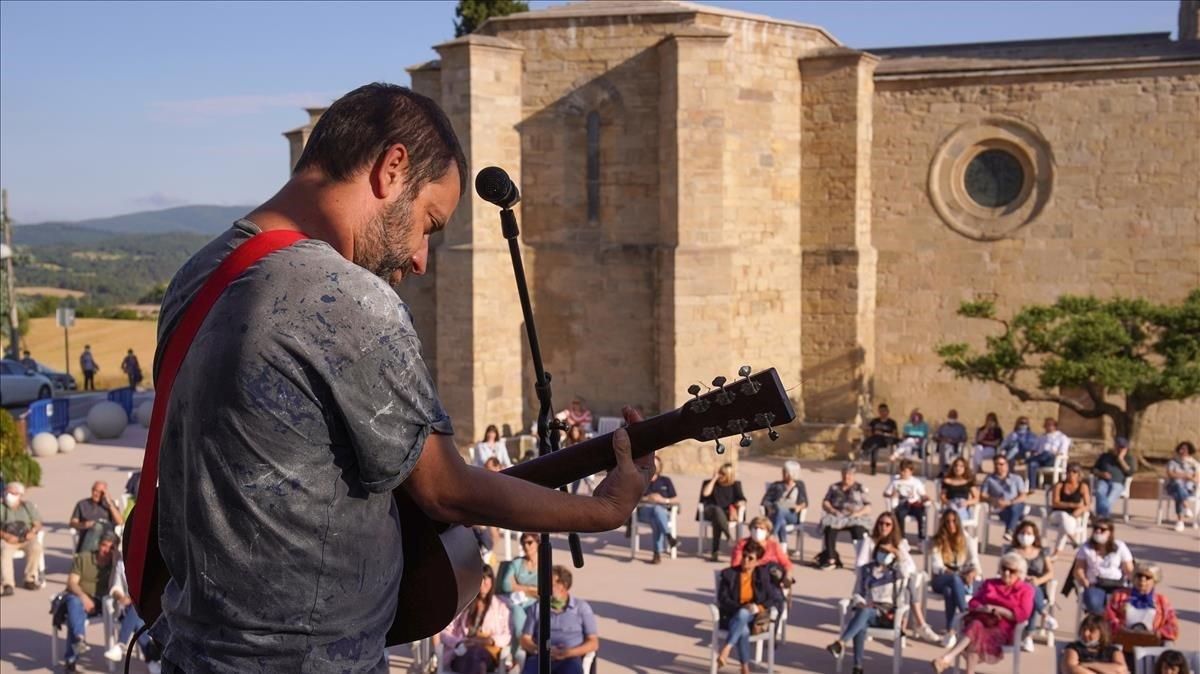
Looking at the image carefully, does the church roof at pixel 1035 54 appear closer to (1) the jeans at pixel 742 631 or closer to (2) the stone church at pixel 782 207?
(2) the stone church at pixel 782 207

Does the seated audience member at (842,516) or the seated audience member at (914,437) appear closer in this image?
the seated audience member at (842,516)

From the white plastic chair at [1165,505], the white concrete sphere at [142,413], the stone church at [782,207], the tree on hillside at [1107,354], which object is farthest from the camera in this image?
the white concrete sphere at [142,413]

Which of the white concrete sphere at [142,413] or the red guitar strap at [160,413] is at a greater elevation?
the red guitar strap at [160,413]

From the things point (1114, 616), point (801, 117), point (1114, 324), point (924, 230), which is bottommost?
point (1114, 616)

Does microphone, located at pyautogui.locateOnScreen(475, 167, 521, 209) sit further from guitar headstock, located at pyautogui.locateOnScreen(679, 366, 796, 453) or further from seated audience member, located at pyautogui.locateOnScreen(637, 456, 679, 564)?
seated audience member, located at pyautogui.locateOnScreen(637, 456, 679, 564)

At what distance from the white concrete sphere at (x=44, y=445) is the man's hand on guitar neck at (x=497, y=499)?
22.8 meters

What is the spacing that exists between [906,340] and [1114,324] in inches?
173

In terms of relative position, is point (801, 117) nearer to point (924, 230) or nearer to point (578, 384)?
point (924, 230)

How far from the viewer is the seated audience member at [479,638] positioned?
31.4 feet

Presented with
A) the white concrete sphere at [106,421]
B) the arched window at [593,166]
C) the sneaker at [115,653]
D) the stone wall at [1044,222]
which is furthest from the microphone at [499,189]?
the white concrete sphere at [106,421]

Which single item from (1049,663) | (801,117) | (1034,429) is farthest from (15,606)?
(1034,429)

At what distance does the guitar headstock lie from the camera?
2264 millimetres

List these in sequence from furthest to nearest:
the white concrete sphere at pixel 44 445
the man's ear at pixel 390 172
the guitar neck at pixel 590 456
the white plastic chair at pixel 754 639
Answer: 1. the white concrete sphere at pixel 44 445
2. the white plastic chair at pixel 754 639
3. the guitar neck at pixel 590 456
4. the man's ear at pixel 390 172

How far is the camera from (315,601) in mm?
1750
